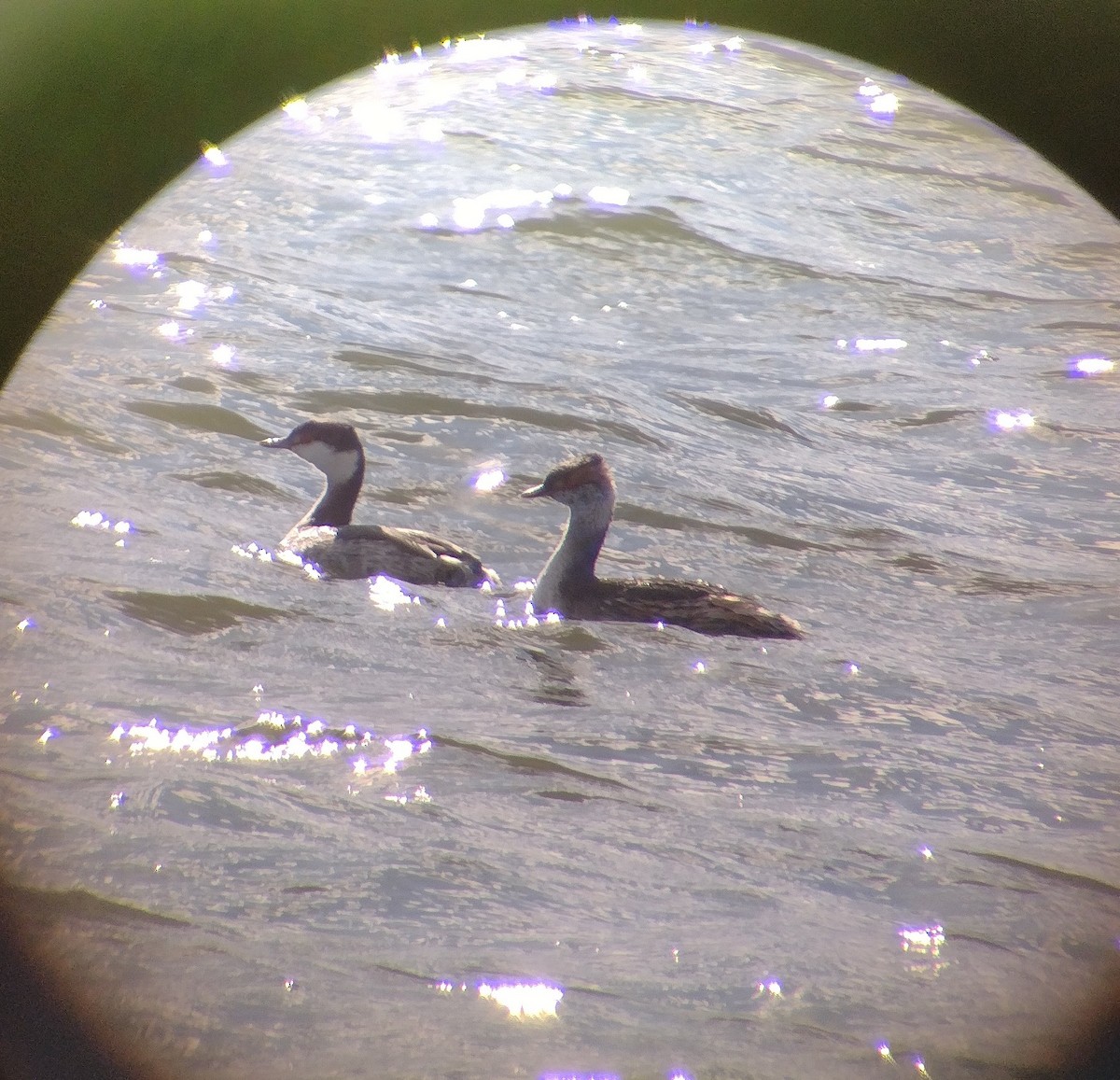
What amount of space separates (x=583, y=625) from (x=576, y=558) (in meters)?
0.37

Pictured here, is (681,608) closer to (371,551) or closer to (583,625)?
(583,625)

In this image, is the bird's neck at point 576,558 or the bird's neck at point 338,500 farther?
the bird's neck at point 338,500

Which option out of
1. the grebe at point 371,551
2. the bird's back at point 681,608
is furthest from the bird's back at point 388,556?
the bird's back at point 681,608

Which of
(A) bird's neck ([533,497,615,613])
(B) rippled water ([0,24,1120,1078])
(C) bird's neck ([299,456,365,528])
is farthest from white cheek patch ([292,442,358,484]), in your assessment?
(A) bird's neck ([533,497,615,613])

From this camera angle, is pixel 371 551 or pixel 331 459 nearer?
pixel 371 551

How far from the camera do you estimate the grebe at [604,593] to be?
244 inches

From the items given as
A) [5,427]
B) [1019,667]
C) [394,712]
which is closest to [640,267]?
[5,427]

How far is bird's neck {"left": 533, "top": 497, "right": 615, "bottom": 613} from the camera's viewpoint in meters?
6.39

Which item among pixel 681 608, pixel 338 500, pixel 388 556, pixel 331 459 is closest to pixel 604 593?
pixel 681 608

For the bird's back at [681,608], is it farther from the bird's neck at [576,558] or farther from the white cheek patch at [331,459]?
the white cheek patch at [331,459]

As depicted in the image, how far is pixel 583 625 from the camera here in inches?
247

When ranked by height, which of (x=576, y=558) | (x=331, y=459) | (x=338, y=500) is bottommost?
(x=338, y=500)

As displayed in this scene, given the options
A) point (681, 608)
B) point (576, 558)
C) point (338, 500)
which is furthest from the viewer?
point (338, 500)

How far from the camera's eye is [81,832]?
3.84 metres
